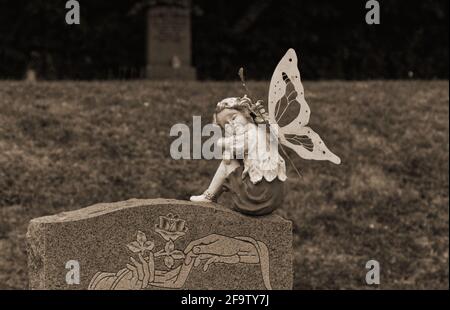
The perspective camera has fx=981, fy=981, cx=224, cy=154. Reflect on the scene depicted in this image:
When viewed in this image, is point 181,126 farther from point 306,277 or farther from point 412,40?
point 412,40

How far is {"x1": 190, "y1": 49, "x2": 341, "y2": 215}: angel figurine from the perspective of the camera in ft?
21.7

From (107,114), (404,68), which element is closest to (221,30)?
(404,68)

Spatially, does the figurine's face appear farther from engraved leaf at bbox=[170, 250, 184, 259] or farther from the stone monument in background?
the stone monument in background

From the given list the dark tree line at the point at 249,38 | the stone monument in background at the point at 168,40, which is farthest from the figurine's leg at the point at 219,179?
the dark tree line at the point at 249,38

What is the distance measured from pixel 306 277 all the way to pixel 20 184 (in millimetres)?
3188

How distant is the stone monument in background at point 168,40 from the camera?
52.5 ft

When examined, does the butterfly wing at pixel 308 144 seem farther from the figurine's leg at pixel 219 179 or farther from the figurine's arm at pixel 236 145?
the figurine's leg at pixel 219 179

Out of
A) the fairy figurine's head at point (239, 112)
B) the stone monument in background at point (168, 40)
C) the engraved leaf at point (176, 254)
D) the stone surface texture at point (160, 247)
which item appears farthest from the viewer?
the stone monument in background at point (168, 40)

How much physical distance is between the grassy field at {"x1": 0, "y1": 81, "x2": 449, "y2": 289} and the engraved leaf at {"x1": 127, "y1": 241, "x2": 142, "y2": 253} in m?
2.90

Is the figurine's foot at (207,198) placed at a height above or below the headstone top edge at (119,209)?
above

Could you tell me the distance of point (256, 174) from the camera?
6.57 meters

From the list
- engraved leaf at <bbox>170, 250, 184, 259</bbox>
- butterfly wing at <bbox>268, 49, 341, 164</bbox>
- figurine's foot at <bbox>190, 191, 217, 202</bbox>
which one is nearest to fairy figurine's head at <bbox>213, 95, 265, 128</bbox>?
butterfly wing at <bbox>268, 49, 341, 164</bbox>

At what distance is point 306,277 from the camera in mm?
9789

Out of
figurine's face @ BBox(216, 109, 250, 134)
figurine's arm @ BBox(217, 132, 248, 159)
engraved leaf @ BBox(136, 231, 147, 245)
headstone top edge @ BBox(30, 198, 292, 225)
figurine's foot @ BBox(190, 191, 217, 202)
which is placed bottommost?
engraved leaf @ BBox(136, 231, 147, 245)
